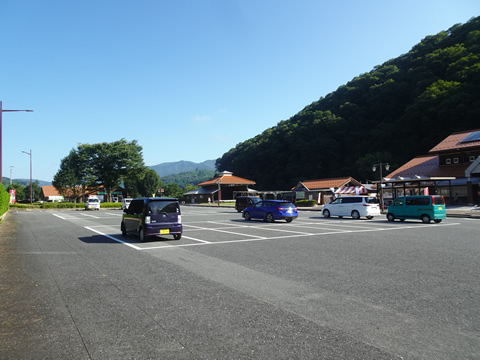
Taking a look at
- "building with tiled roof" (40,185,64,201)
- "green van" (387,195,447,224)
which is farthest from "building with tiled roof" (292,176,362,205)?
"building with tiled roof" (40,185,64,201)

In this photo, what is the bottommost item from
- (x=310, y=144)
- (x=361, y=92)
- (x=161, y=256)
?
Answer: (x=161, y=256)

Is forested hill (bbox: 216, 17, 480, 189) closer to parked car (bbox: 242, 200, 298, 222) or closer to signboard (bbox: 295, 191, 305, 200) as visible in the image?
signboard (bbox: 295, 191, 305, 200)

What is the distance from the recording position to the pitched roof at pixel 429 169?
42.9 m

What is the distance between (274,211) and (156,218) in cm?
1075

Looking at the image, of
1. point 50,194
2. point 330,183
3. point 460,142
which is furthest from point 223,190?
point 50,194

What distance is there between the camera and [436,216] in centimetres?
2053

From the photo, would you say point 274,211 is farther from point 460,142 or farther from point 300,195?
point 460,142

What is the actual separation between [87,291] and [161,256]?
3866mm

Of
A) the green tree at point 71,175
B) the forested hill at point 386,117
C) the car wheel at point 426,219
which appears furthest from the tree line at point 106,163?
the car wheel at point 426,219

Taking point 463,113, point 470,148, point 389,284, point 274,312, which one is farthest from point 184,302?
point 463,113

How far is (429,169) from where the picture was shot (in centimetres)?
4738

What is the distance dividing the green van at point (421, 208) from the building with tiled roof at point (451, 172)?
1323 cm

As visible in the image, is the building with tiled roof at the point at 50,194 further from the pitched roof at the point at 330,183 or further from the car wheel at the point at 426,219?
the car wheel at the point at 426,219

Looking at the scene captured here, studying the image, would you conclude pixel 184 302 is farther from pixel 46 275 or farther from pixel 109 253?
pixel 109 253
